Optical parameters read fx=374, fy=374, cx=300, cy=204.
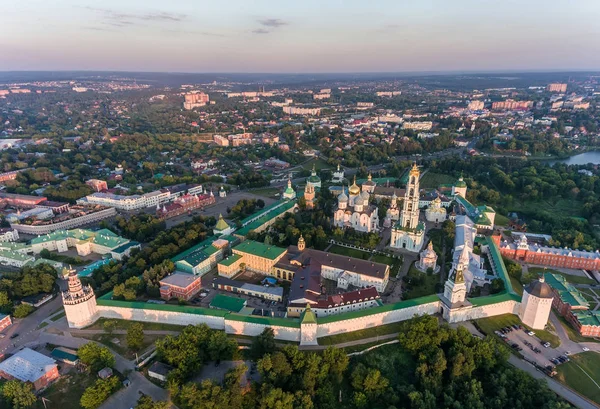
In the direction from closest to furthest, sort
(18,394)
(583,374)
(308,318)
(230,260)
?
(18,394), (583,374), (308,318), (230,260)

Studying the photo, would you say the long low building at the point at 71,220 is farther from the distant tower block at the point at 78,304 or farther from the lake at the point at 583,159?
the lake at the point at 583,159

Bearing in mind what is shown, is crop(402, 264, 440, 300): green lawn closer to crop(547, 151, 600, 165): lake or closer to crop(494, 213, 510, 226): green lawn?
crop(494, 213, 510, 226): green lawn

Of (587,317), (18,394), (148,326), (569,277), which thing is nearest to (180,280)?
(148,326)

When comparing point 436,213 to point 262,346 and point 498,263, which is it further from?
point 262,346

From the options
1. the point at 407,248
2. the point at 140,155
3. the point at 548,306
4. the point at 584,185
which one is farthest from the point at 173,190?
the point at 584,185

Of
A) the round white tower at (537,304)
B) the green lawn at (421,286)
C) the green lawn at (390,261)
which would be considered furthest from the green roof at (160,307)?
the round white tower at (537,304)

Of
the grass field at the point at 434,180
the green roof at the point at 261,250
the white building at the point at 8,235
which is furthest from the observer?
the grass field at the point at 434,180

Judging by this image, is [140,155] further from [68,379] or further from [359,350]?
[359,350]
